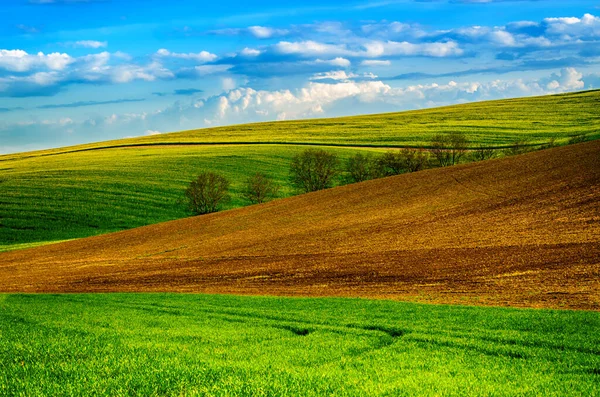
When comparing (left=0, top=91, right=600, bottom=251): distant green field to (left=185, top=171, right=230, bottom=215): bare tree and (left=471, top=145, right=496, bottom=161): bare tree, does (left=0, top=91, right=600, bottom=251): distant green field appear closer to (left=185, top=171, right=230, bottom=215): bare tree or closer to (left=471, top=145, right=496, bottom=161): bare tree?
(left=185, top=171, right=230, bottom=215): bare tree

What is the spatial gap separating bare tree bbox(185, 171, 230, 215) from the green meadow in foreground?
50.6 meters

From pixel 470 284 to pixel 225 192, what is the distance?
5392 centimetres

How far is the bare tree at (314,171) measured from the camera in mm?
76125

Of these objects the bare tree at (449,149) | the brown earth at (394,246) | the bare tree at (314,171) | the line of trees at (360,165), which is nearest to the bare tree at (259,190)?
the line of trees at (360,165)

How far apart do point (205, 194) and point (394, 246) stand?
42.3 meters

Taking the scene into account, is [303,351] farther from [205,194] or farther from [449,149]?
[449,149]

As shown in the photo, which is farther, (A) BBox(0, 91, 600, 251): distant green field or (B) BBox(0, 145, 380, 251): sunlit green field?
(A) BBox(0, 91, 600, 251): distant green field

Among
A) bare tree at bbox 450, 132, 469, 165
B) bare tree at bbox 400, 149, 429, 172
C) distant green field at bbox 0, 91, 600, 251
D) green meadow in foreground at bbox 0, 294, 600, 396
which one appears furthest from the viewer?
bare tree at bbox 450, 132, 469, 165

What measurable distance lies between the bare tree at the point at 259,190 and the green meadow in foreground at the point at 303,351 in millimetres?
52503

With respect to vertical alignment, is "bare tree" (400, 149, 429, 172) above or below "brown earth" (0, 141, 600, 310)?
above

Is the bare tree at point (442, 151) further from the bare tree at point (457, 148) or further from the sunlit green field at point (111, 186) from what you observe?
the sunlit green field at point (111, 186)

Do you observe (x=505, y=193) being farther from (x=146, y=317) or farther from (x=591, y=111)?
(x=591, y=111)

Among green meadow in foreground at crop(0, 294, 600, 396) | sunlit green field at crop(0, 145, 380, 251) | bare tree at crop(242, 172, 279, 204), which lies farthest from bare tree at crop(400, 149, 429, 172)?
green meadow in foreground at crop(0, 294, 600, 396)

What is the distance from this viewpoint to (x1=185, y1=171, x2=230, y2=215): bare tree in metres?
69.4
